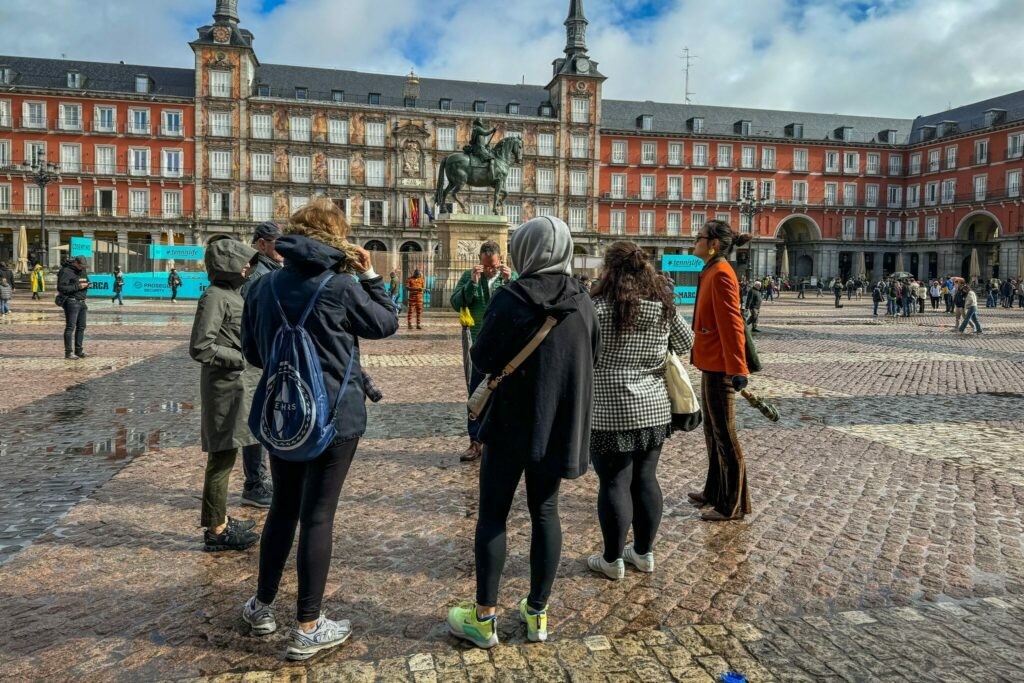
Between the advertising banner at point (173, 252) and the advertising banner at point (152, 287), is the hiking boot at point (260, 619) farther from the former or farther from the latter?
the advertising banner at point (173, 252)

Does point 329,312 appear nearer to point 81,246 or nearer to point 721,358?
point 721,358

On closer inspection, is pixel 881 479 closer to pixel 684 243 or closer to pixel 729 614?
pixel 729 614

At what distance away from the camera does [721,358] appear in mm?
4406

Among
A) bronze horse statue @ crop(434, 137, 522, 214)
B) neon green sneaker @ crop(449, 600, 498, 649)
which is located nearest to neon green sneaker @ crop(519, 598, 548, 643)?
neon green sneaker @ crop(449, 600, 498, 649)

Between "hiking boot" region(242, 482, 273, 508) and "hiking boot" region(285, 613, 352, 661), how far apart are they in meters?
1.93

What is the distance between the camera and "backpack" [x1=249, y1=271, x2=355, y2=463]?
108 inches

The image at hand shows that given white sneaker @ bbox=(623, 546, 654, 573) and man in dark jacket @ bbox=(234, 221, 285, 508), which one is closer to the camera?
white sneaker @ bbox=(623, 546, 654, 573)

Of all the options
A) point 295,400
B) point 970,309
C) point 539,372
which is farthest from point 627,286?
point 970,309

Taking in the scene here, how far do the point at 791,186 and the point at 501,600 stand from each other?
64109mm

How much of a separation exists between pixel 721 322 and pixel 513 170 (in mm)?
53186

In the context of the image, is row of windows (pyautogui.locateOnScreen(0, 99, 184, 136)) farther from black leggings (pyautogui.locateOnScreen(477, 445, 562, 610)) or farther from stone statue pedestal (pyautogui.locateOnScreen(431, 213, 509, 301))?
black leggings (pyautogui.locateOnScreen(477, 445, 562, 610))

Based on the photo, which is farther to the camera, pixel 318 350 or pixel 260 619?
pixel 260 619

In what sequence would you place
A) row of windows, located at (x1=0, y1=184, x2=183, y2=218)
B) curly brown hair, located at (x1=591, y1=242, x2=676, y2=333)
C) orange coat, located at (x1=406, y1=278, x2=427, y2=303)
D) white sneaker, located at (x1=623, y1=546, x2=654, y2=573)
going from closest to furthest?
curly brown hair, located at (x1=591, y1=242, x2=676, y2=333) < white sneaker, located at (x1=623, y1=546, x2=654, y2=573) < orange coat, located at (x1=406, y1=278, x2=427, y2=303) < row of windows, located at (x1=0, y1=184, x2=183, y2=218)

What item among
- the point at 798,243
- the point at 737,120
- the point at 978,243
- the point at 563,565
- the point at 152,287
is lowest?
the point at 563,565
